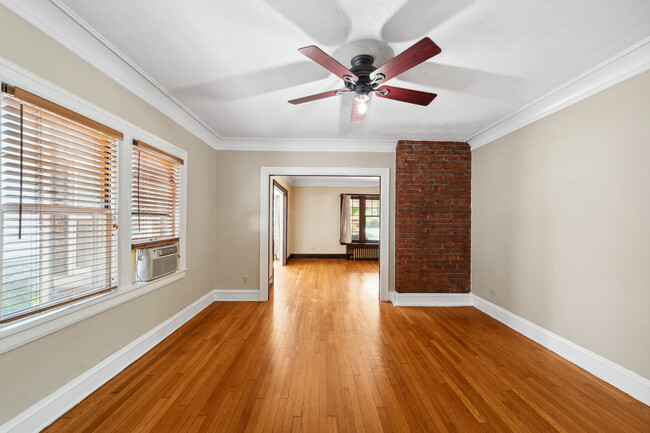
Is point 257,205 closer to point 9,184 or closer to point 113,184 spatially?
point 113,184

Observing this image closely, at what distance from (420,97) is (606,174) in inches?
65.2

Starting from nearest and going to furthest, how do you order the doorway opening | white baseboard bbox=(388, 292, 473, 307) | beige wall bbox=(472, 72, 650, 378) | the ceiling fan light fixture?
beige wall bbox=(472, 72, 650, 378), the ceiling fan light fixture, white baseboard bbox=(388, 292, 473, 307), the doorway opening

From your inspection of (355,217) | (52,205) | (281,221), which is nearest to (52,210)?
(52,205)

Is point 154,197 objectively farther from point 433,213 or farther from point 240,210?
point 433,213

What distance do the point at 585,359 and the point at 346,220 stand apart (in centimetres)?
635

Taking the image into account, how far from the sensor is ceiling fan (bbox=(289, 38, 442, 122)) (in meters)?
1.55

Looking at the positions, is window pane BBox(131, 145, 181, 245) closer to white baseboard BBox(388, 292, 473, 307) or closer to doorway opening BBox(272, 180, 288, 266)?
white baseboard BBox(388, 292, 473, 307)

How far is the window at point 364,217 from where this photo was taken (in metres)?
8.59

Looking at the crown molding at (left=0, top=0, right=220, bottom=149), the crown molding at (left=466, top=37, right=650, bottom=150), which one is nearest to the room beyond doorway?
the crown molding at (left=466, top=37, right=650, bottom=150)

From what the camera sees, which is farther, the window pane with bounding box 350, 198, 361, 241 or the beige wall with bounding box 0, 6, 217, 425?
the window pane with bounding box 350, 198, 361, 241

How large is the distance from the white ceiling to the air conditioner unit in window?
1.57 meters

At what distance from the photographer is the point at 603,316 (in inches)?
87.8

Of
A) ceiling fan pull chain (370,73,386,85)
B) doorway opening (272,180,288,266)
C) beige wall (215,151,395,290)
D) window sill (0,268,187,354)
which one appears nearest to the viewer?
window sill (0,268,187,354)

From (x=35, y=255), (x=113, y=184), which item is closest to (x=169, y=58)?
(x=113, y=184)
